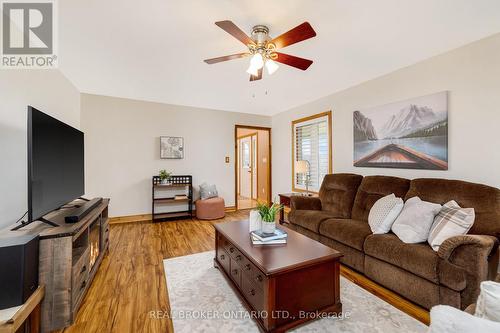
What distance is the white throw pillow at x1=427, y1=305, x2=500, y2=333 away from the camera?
2.06 ft

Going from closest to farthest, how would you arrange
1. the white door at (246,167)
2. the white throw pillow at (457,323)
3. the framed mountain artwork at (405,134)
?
the white throw pillow at (457,323)
the framed mountain artwork at (405,134)
the white door at (246,167)

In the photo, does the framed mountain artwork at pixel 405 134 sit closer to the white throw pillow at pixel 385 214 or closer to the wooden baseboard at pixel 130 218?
the white throw pillow at pixel 385 214

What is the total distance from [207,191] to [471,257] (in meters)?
4.09

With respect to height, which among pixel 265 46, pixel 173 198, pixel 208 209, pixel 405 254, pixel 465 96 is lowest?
pixel 208 209

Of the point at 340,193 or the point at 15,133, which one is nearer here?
the point at 15,133

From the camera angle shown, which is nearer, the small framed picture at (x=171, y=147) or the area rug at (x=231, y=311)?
the area rug at (x=231, y=311)

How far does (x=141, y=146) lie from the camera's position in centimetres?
440

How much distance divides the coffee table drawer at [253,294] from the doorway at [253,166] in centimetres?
358

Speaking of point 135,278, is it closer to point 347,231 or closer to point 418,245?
point 347,231

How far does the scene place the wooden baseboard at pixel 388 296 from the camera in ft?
5.60

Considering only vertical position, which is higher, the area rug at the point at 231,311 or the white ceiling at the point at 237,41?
the white ceiling at the point at 237,41

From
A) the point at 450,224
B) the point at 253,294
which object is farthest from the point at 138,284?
the point at 450,224
